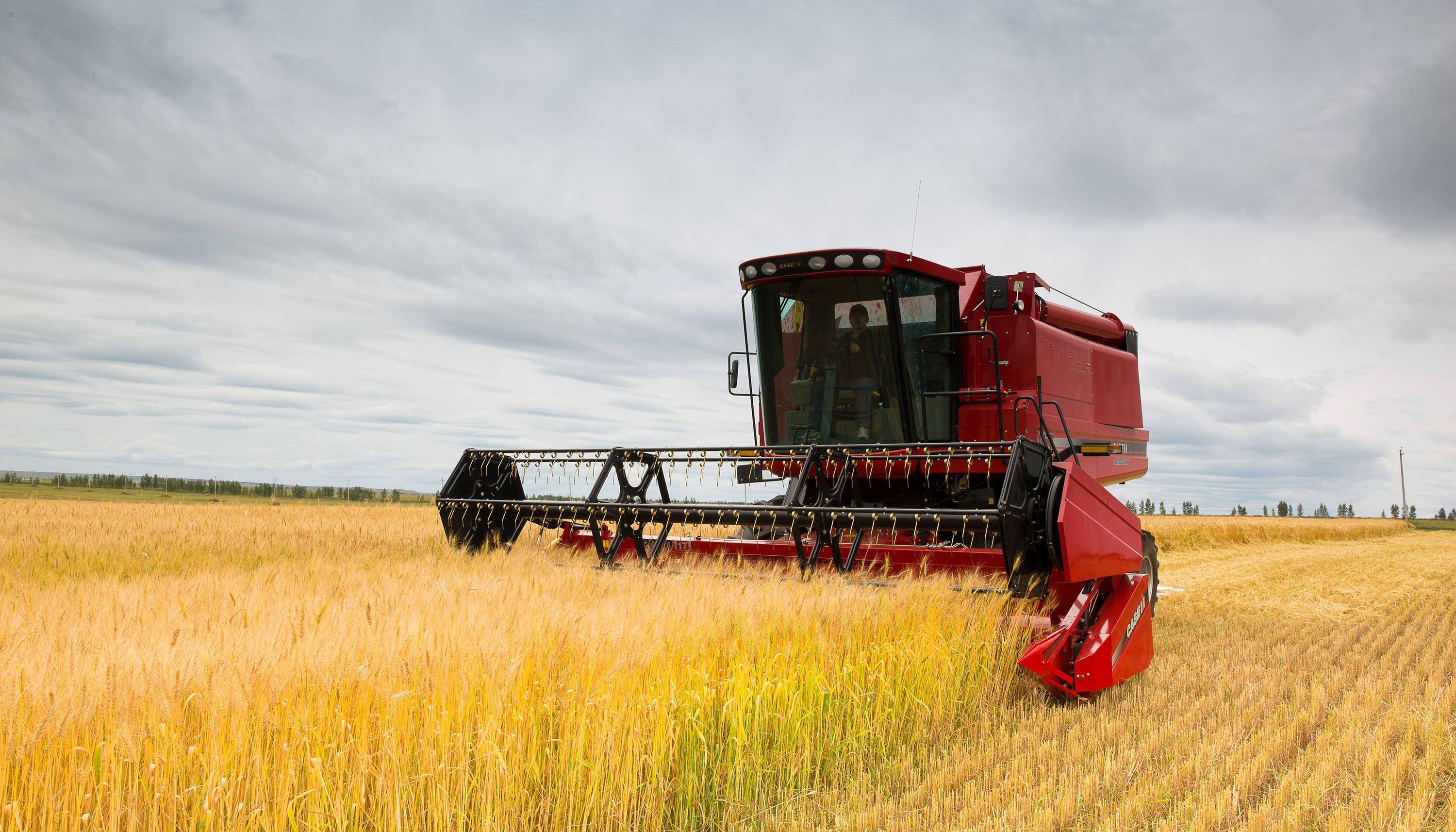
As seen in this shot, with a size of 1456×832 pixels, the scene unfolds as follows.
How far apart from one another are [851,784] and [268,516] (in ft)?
30.4

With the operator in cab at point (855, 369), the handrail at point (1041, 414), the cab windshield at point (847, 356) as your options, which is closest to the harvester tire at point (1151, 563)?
the handrail at point (1041, 414)

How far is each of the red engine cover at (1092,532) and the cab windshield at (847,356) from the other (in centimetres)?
179

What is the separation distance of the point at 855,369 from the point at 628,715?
4306 millimetres

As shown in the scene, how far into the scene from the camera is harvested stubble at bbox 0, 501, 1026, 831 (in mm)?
1806

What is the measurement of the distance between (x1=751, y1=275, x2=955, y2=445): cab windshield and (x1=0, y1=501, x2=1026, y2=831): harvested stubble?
246 centimetres

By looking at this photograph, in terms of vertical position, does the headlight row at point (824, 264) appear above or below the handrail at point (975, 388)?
above

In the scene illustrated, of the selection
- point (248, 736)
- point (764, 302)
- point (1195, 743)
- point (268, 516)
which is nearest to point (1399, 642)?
point (1195, 743)

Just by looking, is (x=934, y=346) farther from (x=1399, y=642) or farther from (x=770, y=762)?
(x=770, y=762)

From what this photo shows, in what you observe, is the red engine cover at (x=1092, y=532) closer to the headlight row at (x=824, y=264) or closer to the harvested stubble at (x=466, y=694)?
the harvested stubble at (x=466, y=694)

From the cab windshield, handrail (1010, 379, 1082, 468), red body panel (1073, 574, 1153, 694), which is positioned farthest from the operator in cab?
red body panel (1073, 574, 1153, 694)

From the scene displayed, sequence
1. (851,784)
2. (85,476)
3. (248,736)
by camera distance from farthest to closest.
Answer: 1. (85,476)
2. (851,784)
3. (248,736)

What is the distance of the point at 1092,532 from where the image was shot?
4.15m

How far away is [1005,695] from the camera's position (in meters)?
3.92

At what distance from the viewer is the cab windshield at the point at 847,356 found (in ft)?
20.5
